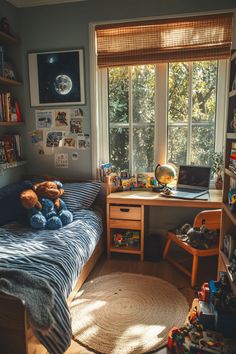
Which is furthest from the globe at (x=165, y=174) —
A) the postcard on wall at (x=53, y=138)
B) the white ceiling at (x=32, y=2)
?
the white ceiling at (x=32, y=2)

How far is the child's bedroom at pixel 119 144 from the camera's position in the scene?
2.24 meters

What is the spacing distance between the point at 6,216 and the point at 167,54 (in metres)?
2.04

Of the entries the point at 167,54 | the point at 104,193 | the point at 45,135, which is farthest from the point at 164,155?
the point at 45,135

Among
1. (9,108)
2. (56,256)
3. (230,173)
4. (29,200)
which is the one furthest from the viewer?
(9,108)

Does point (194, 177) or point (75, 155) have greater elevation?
point (75, 155)

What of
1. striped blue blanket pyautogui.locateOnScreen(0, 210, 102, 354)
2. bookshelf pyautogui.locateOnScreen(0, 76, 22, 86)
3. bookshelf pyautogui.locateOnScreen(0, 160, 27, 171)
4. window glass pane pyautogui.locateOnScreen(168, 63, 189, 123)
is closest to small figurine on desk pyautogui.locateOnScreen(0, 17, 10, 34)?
bookshelf pyautogui.locateOnScreen(0, 76, 22, 86)

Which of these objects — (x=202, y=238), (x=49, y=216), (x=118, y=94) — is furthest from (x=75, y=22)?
(x=202, y=238)

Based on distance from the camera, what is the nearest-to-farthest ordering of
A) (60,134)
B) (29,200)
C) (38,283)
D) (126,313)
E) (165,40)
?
(38,283), (126,313), (29,200), (165,40), (60,134)

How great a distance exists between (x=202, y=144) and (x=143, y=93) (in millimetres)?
789

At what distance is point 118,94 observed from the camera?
2.93 m

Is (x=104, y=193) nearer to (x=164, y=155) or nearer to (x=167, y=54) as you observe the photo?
(x=164, y=155)

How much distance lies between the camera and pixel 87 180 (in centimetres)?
293

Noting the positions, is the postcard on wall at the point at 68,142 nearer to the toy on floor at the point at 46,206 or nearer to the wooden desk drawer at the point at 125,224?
the toy on floor at the point at 46,206

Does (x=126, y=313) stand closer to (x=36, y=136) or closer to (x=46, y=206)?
(x=46, y=206)
